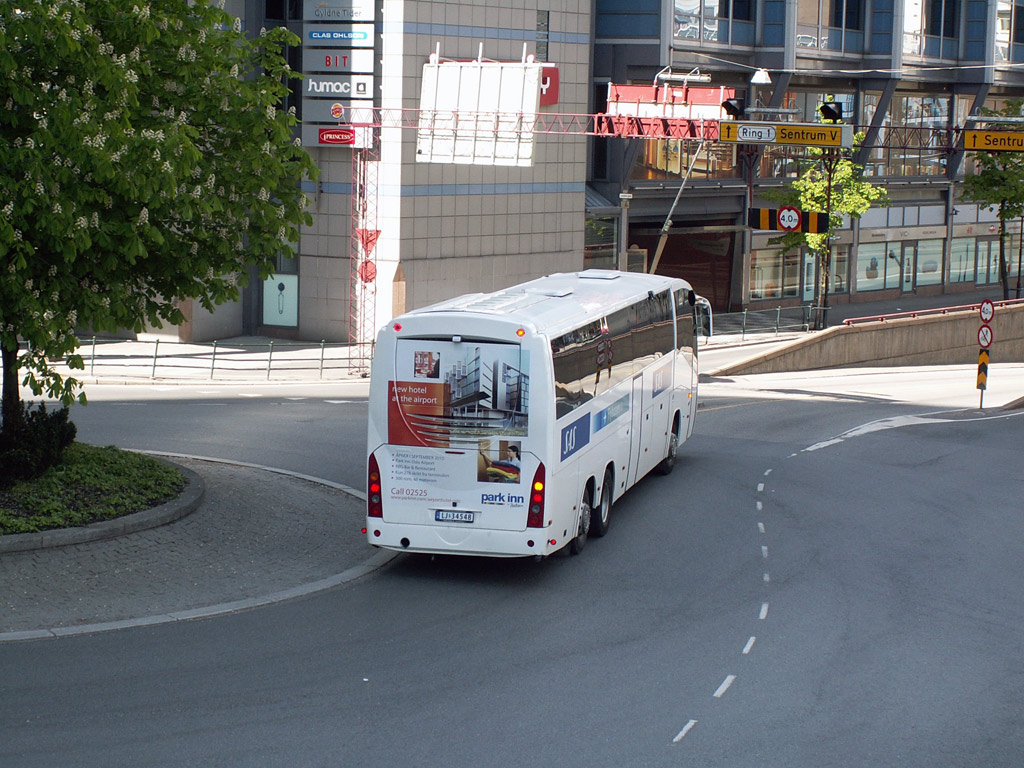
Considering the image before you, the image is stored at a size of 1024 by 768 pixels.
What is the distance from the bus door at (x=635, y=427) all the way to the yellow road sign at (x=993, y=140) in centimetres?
1478

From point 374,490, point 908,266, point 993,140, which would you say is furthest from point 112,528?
point 908,266

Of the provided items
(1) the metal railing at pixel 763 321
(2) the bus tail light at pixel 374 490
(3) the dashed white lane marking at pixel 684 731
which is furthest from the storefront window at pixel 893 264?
(3) the dashed white lane marking at pixel 684 731

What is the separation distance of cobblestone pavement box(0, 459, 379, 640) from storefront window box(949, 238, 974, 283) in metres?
52.1

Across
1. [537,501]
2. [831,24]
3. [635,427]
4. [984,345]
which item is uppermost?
[831,24]

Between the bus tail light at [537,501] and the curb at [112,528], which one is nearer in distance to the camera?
the curb at [112,528]

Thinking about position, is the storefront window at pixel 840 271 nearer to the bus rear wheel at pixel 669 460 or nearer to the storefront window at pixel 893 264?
the storefront window at pixel 893 264

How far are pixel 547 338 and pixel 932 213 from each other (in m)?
51.9

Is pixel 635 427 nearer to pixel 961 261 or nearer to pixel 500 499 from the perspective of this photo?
pixel 500 499

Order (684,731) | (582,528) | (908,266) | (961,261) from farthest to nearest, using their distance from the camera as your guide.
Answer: (961,261)
(908,266)
(582,528)
(684,731)

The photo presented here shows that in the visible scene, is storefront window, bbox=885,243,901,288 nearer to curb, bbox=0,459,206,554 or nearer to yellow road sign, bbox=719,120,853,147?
yellow road sign, bbox=719,120,853,147

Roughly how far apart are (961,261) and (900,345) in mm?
20132

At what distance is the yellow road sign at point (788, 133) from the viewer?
28.3 metres

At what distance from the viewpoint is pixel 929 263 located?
2484 inches

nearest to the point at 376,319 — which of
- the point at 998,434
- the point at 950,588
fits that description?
the point at 998,434
